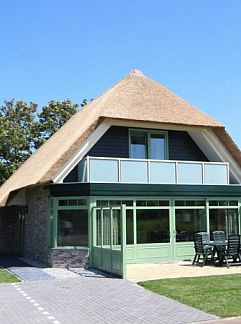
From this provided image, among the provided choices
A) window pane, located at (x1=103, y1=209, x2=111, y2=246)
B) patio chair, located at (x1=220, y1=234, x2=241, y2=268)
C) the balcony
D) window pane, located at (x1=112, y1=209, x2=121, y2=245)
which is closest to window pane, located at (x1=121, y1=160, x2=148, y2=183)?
the balcony

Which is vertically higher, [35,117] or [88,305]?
[35,117]

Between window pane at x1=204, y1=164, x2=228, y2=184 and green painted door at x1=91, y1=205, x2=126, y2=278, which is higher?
window pane at x1=204, y1=164, x2=228, y2=184

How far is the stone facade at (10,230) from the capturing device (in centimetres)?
2292

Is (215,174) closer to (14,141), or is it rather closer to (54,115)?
(14,141)

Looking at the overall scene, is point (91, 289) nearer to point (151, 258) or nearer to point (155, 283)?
point (155, 283)

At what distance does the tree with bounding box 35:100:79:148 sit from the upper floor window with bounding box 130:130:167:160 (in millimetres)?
17427

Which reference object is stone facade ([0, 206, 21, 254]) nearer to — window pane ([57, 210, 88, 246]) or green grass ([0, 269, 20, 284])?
window pane ([57, 210, 88, 246])

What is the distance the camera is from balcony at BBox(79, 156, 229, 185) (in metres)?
17.4

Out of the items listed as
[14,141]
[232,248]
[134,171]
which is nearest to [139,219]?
[134,171]

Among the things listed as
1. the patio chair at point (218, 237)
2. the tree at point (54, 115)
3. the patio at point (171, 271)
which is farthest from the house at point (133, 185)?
the tree at point (54, 115)

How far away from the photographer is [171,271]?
597 inches

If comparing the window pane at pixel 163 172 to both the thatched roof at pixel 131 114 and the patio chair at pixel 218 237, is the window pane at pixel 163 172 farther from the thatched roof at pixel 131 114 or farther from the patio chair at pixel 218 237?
the patio chair at pixel 218 237

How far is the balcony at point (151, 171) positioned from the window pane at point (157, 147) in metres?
1.04

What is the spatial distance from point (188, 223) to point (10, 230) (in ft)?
31.5
